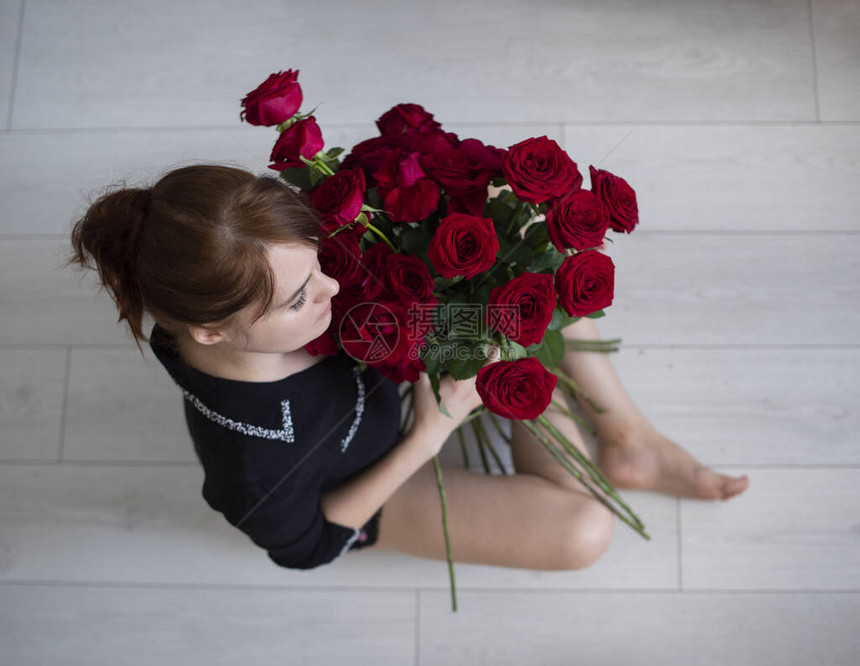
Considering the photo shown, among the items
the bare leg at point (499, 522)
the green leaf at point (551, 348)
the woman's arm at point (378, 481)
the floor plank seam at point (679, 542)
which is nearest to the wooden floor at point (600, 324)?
the floor plank seam at point (679, 542)

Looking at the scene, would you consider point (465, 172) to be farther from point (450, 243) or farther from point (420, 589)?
point (420, 589)

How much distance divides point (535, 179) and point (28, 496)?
110cm

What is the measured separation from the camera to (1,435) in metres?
1.22

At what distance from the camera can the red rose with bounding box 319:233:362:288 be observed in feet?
2.13

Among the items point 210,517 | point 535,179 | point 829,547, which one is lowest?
point 829,547

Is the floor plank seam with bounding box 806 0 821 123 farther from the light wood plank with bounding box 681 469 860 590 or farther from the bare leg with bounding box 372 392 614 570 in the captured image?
the bare leg with bounding box 372 392 614 570

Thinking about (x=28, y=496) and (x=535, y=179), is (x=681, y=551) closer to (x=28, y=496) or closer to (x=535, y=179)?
(x=535, y=179)

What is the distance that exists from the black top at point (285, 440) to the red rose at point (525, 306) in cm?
28

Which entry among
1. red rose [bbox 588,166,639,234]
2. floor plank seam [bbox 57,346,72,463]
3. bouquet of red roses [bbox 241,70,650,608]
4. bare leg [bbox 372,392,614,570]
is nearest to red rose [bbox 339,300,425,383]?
bouquet of red roses [bbox 241,70,650,608]

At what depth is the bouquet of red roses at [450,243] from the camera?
610 mm

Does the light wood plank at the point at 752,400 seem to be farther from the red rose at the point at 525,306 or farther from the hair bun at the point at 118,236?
the hair bun at the point at 118,236

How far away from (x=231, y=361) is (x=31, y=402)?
0.72m

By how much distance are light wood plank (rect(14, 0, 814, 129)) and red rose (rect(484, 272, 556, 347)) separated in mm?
717

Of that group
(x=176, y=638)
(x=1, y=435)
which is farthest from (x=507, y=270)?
(x=1, y=435)
